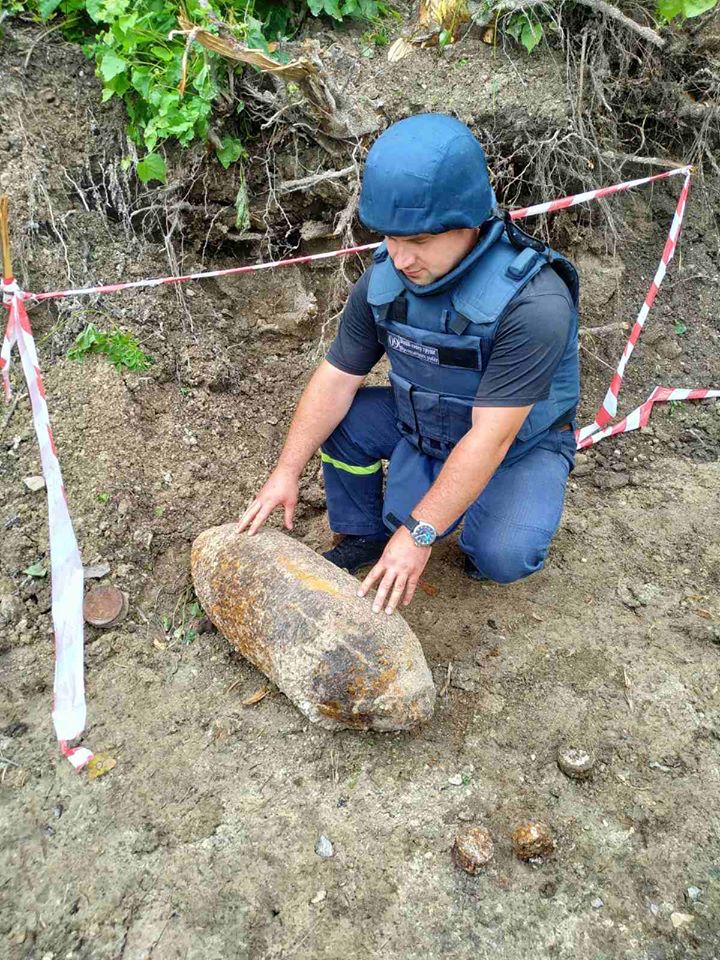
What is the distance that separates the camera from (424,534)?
7.30 feet

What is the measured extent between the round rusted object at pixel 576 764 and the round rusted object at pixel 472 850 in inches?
14.4

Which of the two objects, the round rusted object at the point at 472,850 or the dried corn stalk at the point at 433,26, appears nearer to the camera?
the round rusted object at the point at 472,850

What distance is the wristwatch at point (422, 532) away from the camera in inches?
87.5

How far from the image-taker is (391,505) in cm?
285

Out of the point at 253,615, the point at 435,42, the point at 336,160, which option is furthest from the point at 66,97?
the point at 253,615

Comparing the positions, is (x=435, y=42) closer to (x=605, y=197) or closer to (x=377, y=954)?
(x=605, y=197)

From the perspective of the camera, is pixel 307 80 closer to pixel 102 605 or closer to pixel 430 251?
pixel 430 251

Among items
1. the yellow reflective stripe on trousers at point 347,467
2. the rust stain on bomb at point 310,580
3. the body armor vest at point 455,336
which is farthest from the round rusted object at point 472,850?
the yellow reflective stripe on trousers at point 347,467

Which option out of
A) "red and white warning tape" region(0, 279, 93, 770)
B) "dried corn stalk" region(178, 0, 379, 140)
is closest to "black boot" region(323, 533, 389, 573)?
"red and white warning tape" region(0, 279, 93, 770)

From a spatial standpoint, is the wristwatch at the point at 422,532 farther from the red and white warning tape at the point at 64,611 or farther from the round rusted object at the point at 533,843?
the red and white warning tape at the point at 64,611

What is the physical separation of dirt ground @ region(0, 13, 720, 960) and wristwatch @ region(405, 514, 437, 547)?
0.61 m

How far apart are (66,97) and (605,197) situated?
297 centimetres

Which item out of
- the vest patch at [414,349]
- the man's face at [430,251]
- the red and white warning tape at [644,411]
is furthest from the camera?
the red and white warning tape at [644,411]

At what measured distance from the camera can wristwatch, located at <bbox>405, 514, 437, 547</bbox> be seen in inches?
87.5
